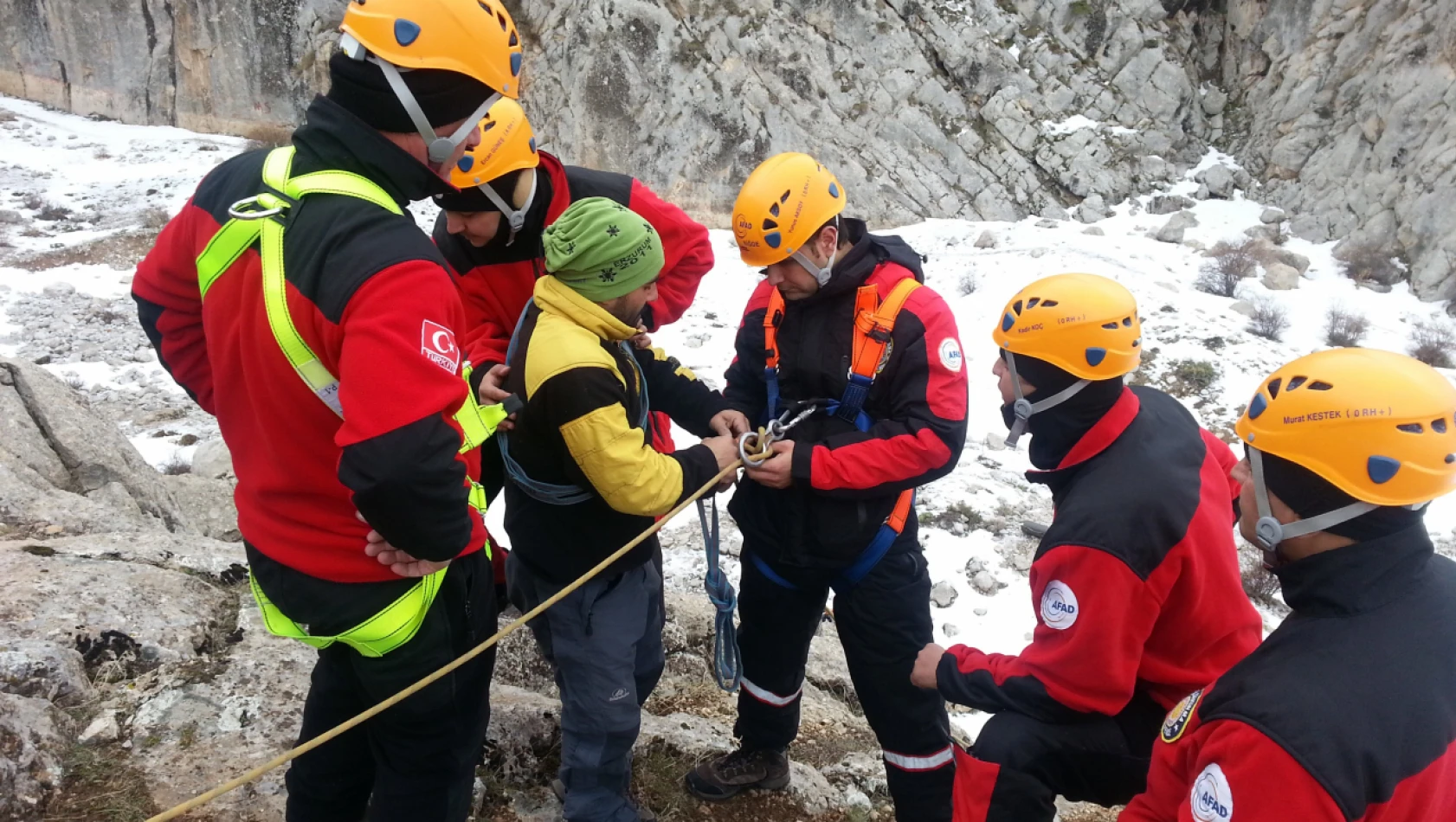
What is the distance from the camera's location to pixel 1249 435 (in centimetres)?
195

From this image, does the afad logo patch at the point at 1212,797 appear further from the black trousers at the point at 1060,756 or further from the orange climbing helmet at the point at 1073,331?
the orange climbing helmet at the point at 1073,331

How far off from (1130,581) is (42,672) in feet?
12.9

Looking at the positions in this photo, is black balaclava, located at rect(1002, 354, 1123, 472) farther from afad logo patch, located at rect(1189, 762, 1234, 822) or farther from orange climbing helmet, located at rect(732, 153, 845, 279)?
afad logo patch, located at rect(1189, 762, 1234, 822)

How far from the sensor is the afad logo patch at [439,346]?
1748 millimetres

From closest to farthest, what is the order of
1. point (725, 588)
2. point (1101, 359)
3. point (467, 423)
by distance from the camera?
point (467, 423) < point (1101, 359) < point (725, 588)

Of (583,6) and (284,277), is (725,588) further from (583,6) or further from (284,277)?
(583,6)

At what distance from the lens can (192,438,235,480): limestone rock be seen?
829 centimetres

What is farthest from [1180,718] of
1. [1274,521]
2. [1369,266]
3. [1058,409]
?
[1369,266]

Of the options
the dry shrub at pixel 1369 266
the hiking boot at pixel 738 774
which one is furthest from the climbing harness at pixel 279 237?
the dry shrub at pixel 1369 266

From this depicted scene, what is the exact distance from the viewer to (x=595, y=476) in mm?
2512

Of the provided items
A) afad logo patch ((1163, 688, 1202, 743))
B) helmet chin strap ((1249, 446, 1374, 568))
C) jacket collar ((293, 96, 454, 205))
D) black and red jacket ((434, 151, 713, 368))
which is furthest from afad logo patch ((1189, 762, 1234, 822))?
black and red jacket ((434, 151, 713, 368))

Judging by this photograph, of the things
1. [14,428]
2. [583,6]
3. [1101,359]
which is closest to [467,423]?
[1101,359]

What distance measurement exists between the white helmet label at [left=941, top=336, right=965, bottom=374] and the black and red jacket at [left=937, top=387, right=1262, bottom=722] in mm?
578

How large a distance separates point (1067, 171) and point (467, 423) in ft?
61.0
